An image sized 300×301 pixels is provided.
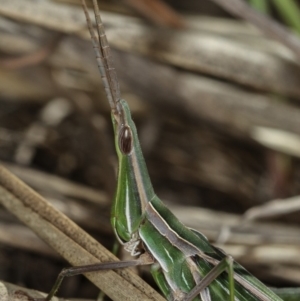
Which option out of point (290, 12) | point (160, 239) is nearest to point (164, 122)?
point (290, 12)

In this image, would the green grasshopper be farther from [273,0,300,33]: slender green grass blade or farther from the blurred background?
[273,0,300,33]: slender green grass blade

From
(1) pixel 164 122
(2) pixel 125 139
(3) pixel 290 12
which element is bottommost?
(2) pixel 125 139

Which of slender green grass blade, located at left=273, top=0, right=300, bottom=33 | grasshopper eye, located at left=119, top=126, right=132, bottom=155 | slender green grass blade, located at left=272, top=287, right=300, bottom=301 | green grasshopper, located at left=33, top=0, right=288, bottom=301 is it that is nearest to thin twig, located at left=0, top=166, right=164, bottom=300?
green grasshopper, located at left=33, top=0, right=288, bottom=301

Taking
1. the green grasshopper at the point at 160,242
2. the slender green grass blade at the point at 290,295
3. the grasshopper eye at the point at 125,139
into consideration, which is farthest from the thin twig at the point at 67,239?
the slender green grass blade at the point at 290,295

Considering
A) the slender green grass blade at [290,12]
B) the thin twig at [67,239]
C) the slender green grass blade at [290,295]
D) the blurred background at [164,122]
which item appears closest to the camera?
the thin twig at [67,239]

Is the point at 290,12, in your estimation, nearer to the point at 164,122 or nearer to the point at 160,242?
the point at 164,122

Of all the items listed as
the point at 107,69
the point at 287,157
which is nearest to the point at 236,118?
the point at 287,157

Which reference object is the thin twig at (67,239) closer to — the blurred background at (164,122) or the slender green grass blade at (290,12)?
the blurred background at (164,122)
